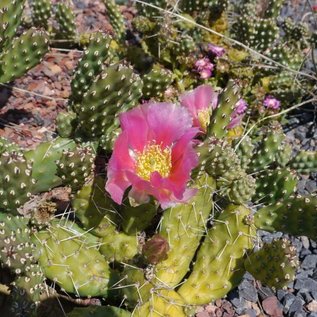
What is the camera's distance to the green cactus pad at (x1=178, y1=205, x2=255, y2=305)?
2248 millimetres

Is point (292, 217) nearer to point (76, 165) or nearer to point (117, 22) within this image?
point (76, 165)

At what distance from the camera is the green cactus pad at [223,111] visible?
2312 millimetres

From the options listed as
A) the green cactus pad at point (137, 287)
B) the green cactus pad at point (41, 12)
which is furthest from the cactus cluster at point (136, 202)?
the green cactus pad at point (41, 12)

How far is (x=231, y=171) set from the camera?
2459 millimetres

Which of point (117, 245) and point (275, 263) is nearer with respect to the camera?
point (275, 263)

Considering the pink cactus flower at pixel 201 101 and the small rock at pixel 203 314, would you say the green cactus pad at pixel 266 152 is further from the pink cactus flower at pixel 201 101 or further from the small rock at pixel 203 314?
the small rock at pixel 203 314

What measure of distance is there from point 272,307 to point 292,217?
1.76ft

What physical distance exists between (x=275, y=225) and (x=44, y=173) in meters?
0.99

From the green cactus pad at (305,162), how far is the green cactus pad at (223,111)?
2.29 ft

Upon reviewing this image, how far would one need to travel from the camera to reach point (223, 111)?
7.73ft

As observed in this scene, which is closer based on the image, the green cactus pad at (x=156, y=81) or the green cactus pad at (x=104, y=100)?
the green cactus pad at (x=104, y=100)

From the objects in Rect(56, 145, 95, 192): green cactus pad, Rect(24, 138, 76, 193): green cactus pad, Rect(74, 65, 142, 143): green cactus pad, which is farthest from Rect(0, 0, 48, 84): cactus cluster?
Rect(56, 145, 95, 192): green cactus pad

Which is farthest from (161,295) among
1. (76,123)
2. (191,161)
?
(76,123)

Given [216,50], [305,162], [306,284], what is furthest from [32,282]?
[216,50]
